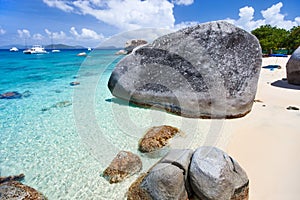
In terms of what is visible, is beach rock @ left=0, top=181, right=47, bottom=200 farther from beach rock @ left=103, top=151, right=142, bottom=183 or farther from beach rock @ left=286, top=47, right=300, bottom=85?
beach rock @ left=286, top=47, right=300, bottom=85

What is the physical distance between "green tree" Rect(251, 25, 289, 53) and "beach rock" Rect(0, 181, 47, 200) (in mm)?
34566

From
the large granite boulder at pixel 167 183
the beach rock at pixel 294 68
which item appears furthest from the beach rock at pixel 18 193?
the beach rock at pixel 294 68

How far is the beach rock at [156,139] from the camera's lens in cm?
480

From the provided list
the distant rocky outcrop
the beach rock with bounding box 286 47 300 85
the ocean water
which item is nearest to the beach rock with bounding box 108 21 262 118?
the ocean water

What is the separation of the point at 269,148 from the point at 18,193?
4.97 m

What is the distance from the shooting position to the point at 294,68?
34.3 ft

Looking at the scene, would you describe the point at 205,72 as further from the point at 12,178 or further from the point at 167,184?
the point at 12,178

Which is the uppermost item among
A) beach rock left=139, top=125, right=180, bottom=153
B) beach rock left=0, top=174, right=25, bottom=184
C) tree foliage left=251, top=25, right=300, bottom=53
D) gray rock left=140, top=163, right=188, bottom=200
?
tree foliage left=251, top=25, right=300, bottom=53

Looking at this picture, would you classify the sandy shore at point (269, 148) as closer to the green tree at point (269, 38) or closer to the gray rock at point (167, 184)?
the gray rock at point (167, 184)

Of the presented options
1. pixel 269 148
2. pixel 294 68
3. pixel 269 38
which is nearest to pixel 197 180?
pixel 269 148

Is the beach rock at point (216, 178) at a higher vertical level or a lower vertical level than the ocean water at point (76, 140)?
higher

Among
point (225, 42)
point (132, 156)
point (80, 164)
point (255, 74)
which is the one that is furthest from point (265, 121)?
point (80, 164)

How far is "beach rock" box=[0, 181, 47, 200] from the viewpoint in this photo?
3256 millimetres

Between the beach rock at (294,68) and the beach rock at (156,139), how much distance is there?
8545 millimetres
